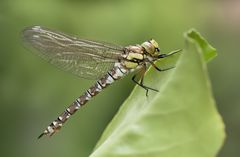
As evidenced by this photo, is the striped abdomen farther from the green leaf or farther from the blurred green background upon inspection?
the blurred green background

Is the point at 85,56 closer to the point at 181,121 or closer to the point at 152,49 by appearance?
the point at 152,49

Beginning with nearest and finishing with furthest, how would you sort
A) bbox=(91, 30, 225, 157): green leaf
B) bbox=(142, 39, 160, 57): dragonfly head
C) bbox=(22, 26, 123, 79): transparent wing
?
1. bbox=(91, 30, 225, 157): green leaf
2. bbox=(142, 39, 160, 57): dragonfly head
3. bbox=(22, 26, 123, 79): transparent wing

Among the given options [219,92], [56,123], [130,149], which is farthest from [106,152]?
[219,92]

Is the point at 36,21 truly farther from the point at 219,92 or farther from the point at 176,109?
the point at 176,109

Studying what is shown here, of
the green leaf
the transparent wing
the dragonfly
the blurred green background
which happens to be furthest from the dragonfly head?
the blurred green background

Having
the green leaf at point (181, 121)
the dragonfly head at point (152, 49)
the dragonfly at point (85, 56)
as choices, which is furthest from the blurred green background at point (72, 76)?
the green leaf at point (181, 121)
